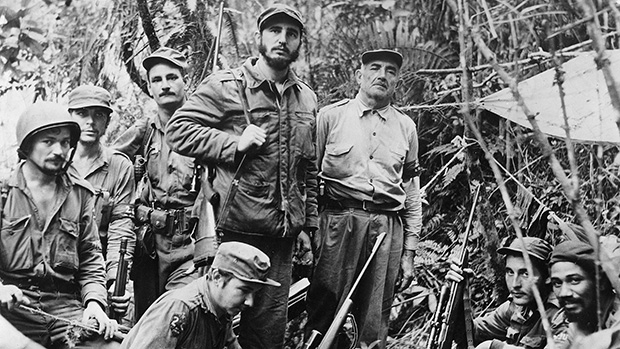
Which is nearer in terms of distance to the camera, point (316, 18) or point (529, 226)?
point (529, 226)

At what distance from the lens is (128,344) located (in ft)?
15.4

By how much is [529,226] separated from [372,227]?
165cm

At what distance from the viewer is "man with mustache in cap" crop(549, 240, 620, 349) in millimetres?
4941

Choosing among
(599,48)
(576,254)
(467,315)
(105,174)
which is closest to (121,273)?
(105,174)

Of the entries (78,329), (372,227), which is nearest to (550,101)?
(372,227)

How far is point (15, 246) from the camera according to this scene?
535 centimetres

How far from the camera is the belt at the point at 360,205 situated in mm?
6723

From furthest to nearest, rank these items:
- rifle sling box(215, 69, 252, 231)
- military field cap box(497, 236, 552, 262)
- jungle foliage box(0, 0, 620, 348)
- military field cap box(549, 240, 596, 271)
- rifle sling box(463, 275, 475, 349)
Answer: jungle foliage box(0, 0, 620, 348) → rifle sling box(463, 275, 475, 349) → military field cap box(497, 236, 552, 262) → rifle sling box(215, 69, 252, 231) → military field cap box(549, 240, 596, 271)

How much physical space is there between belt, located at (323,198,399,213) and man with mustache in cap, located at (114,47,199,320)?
3.47 feet

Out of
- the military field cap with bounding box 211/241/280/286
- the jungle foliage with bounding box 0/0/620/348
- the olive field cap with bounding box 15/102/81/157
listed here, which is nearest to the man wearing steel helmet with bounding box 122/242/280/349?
the military field cap with bounding box 211/241/280/286

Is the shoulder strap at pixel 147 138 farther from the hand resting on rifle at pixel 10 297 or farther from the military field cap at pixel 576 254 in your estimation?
the military field cap at pixel 576 254

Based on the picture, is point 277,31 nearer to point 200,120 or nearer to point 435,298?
point 200,120

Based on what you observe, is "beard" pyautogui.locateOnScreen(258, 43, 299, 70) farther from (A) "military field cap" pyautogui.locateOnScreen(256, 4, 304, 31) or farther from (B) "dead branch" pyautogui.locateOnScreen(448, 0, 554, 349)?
(B) "dead branch" pyautogui.locateOnScreen(448, 0, 554, 349)

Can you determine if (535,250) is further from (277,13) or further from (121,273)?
(121,273)
